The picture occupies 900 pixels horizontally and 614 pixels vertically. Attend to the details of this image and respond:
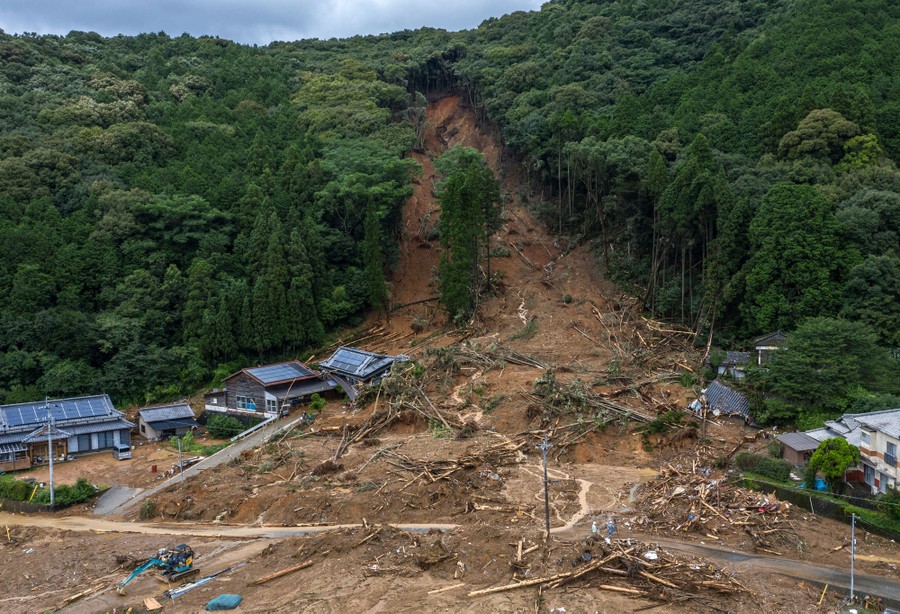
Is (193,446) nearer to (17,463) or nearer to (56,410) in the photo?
(56,410)

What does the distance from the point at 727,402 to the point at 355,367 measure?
18043mm

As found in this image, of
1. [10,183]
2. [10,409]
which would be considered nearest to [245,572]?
[10,409]

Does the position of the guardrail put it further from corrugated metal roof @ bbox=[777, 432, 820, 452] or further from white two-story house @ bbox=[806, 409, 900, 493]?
white two-story house @ bbox=[806, 409, 900, 493]

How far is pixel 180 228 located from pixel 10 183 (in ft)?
36.8

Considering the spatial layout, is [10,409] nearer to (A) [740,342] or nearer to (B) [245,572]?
(B) [245,572]

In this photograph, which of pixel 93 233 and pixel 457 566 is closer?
pixel 457 566

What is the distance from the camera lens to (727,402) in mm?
29141

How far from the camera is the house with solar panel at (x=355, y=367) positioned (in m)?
36.0

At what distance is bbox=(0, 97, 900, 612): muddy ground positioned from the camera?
1731 centimetres

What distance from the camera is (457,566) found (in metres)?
18.2

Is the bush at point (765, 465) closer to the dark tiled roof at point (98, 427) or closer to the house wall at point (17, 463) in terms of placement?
the dark tiled roof at point (98, 427)

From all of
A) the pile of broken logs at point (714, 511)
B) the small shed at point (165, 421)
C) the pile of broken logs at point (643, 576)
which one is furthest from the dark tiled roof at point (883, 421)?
the small shed at point (165, 421)

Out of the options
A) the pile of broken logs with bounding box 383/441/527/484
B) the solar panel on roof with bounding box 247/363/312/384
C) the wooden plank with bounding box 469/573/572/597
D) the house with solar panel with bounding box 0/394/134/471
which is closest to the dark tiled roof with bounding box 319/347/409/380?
the solar panel on roof with bounding box 247/363/312/384

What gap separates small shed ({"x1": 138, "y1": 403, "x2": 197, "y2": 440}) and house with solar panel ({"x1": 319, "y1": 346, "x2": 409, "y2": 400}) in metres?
7.22
